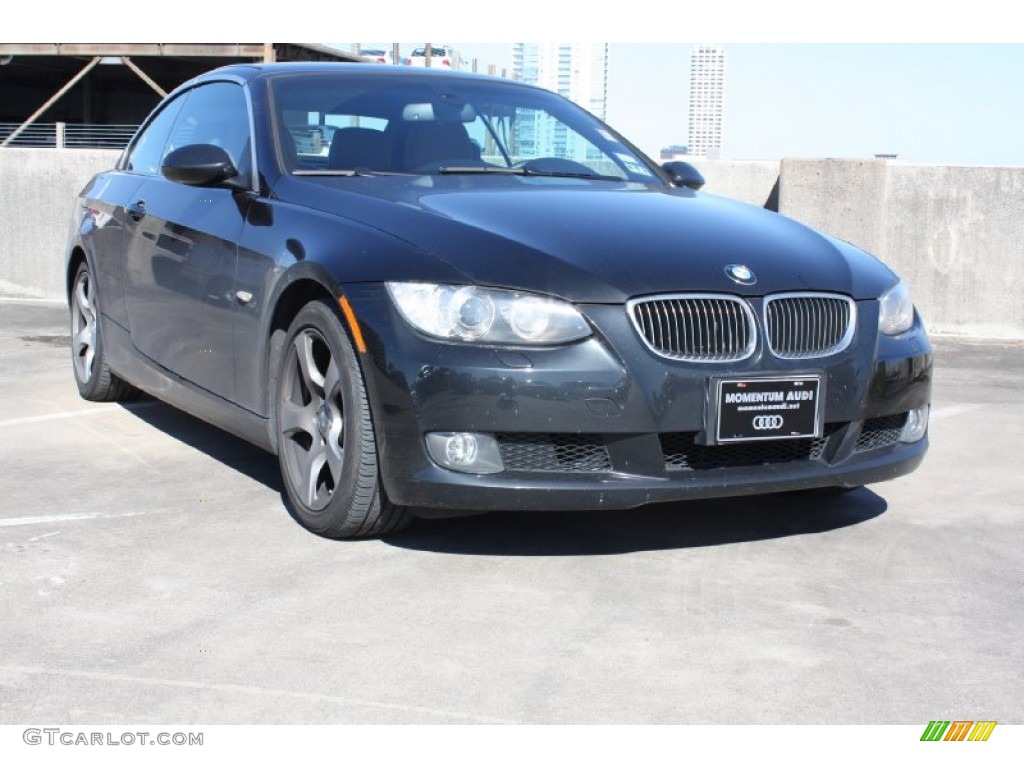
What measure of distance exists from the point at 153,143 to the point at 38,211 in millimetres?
5574

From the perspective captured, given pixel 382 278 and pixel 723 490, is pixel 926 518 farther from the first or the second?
pixel 382 278

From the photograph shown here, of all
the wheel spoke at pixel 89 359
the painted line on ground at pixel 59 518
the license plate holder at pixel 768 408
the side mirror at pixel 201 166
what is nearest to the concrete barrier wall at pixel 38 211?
the wheel spoke at pixel 89 359

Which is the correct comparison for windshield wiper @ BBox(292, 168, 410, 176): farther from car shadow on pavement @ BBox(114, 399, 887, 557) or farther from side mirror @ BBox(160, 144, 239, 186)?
car shadow on pavement @ BBox(114, 399, 887, 557)

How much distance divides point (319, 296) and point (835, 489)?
203 centimetres

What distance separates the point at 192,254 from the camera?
17.3 feet

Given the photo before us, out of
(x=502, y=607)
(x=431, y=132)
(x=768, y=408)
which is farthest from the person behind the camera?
(x=431, y=132)

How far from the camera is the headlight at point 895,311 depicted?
179 inches

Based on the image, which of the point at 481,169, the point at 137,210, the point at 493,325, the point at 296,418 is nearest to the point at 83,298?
the point at 137,210

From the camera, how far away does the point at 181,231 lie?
5418 millimetres

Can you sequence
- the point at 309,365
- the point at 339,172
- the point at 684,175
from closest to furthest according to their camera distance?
1. the point at 309,365
2. the point at 339,172
3. the point at 684,175

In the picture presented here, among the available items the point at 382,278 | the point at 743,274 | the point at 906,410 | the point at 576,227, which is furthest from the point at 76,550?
the point at 906,410

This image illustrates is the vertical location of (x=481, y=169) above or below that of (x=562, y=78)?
above
